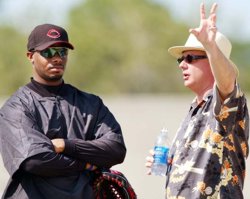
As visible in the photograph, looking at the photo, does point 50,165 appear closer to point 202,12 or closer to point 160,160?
point 160,160

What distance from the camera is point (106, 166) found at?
264 inches

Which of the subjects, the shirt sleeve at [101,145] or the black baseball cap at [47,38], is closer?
the shirt sleeve at [101,145]

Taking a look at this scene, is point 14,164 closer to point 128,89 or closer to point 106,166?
point 106,166

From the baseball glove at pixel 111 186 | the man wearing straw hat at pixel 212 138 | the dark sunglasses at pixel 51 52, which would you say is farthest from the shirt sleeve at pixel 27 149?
the man wearing straw hat at pixel 212 138

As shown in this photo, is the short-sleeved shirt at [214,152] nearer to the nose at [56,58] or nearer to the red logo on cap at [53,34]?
the nose at [56,58]

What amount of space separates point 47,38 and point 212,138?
1.56m

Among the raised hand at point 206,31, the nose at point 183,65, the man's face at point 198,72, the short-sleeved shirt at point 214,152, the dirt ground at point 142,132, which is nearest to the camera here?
the raised hand at point 206,31

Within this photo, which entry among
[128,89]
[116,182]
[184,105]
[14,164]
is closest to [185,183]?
[116,182]

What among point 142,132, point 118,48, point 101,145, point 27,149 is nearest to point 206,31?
point 101,145

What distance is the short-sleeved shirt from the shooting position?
588cm

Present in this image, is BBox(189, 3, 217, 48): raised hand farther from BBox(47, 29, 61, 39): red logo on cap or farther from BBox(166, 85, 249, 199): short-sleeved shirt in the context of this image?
BBox(47, 29, 61, 39): red logo on cap

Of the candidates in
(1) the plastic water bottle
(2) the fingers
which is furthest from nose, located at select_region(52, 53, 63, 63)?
(2) the fingers

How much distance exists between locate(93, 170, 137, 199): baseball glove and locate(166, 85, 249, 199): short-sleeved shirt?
24.2 inches

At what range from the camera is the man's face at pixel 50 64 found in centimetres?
671
